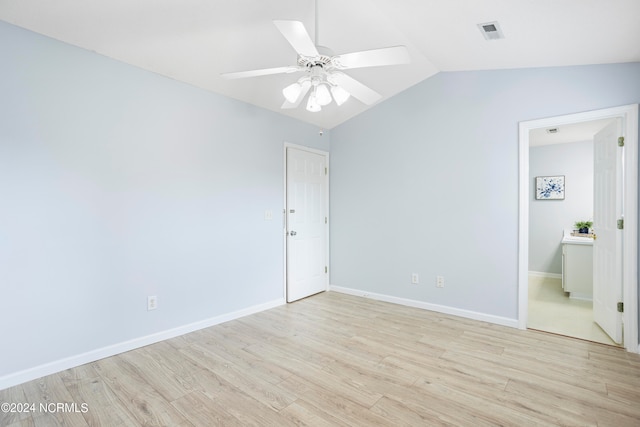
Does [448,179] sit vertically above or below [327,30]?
below

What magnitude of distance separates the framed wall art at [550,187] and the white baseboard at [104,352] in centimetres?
544

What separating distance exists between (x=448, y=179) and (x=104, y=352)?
3793mm

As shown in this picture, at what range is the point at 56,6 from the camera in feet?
6.58

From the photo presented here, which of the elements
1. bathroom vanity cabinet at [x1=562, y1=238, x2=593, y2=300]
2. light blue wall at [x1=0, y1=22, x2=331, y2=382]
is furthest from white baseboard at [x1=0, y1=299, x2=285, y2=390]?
bathroom vanity cabinet at [x1=562, y1=238, x2=593, y2=300]

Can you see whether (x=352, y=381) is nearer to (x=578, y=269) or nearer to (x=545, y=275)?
(x=578, y=269)

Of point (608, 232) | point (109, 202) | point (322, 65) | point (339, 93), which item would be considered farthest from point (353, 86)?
point (608, 232)

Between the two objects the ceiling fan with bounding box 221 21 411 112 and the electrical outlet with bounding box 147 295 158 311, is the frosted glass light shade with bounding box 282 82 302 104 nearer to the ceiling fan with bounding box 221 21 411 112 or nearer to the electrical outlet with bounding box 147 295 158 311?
the ceiling fan with bounding box 221 21 411 112

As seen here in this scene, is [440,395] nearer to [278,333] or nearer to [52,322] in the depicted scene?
[278,333]

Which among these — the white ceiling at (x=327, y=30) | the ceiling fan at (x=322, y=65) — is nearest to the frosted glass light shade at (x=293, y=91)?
the ceiling fan at (x=322, y=65)

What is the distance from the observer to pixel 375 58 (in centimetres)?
173

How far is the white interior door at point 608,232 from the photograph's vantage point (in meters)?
2.66

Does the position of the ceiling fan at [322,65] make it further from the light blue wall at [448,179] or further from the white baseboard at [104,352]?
the white baseboard at [104,352]

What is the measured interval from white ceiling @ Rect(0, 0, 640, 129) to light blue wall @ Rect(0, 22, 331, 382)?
25 centimetres

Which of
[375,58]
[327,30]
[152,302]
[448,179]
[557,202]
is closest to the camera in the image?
[375,58]
